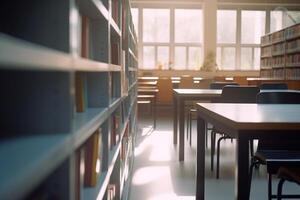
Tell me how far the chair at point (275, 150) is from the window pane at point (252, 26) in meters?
8.90

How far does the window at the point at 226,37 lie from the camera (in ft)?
36.2

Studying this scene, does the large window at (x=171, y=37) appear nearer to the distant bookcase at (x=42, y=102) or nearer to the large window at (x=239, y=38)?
the large window at (x=239, y=38)

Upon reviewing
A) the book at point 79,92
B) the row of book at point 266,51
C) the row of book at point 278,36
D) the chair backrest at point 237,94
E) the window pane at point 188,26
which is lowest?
the chair backrest at point 237,94

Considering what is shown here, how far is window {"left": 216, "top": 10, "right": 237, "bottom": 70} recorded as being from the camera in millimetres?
11047

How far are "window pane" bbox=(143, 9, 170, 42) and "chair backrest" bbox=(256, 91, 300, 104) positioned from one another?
28.2 ft

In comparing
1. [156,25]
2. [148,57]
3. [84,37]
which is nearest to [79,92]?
[84,37]

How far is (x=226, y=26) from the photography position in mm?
11070

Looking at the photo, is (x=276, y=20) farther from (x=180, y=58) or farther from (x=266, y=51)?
(x=180, y=58)

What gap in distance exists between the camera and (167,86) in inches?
334

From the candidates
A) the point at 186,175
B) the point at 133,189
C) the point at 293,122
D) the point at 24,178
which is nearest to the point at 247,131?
the point at 293,122

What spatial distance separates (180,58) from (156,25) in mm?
1190

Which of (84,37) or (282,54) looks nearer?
(84,37)

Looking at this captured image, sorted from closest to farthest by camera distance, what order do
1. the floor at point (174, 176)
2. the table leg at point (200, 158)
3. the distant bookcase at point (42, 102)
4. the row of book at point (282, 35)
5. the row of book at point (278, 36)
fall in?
the distant bookcase at point (42, 102) → the table leg at point (200, 158) → the floor at point (174, 176) → the row of book at point (282, 35) → the row of book at point (278, 36)

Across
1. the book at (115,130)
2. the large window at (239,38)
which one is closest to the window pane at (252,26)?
the large window at (239,38)
